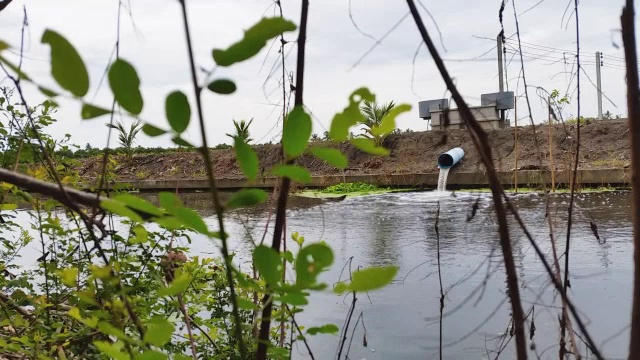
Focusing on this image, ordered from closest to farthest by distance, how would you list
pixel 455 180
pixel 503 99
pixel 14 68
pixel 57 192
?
pixel 14 68
pixel 57 192
pixel 503 99
pixel 455 180

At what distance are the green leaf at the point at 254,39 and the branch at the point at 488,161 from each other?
0.48 feet

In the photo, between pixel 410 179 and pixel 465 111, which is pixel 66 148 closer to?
pixel 465 111

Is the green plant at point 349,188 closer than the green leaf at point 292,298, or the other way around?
the green leaf at point 292,298

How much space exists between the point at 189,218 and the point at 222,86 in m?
0.09

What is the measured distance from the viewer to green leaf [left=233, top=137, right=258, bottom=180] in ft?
1.27

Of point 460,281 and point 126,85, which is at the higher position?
point 126,85

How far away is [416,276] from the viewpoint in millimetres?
3879

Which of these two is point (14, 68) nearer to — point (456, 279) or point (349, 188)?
point (456, 279)

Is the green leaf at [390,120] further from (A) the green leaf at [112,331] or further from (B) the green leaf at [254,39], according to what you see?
(A) the green leaf at [112,331]

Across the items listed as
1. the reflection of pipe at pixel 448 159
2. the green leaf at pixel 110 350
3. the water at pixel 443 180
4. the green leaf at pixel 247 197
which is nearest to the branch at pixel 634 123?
the green leaf at pixel 247 197

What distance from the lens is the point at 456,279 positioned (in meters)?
3.75

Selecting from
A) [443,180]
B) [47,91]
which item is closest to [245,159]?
[47,91]

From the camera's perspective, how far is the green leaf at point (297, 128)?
0.40 m

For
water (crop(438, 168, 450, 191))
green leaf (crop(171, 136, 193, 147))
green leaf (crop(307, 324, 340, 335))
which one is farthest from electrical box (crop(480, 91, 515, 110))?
water (crop(438, 168, 450, 191))
